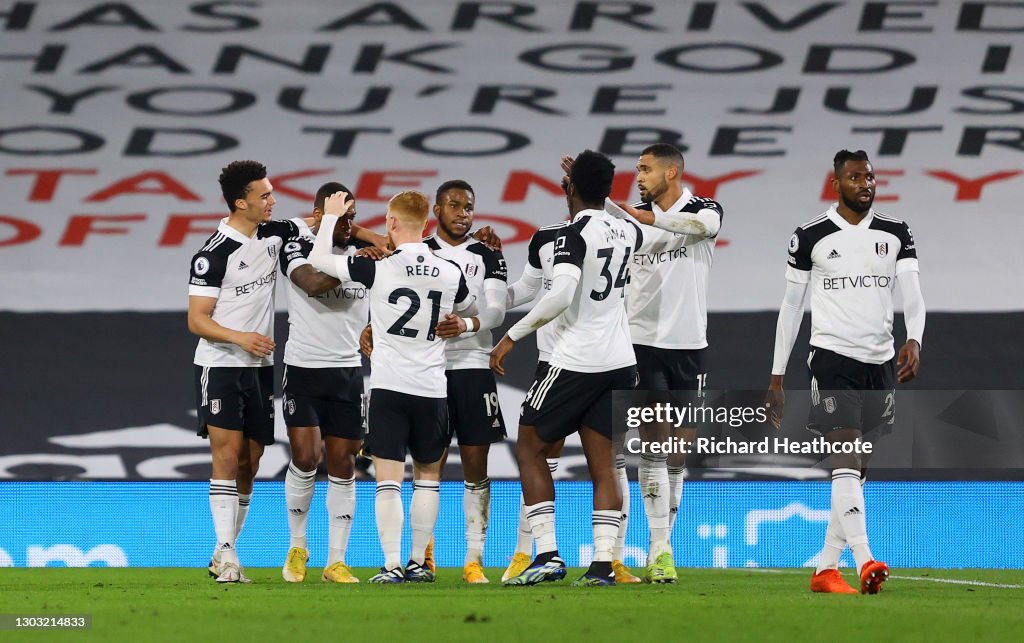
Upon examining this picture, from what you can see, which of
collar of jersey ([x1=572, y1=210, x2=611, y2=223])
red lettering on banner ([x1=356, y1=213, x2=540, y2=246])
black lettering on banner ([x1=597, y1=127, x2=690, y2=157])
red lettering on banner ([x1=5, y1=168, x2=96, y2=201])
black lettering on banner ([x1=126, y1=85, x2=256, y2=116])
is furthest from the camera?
black lettering on banner ([x1=126, y1=85, x2=256, y2=116])

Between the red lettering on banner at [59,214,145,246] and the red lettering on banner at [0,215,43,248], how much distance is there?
278 mm

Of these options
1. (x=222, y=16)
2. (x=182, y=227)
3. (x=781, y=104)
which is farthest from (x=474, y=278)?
(x=222, y=16)

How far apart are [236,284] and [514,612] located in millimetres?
2592

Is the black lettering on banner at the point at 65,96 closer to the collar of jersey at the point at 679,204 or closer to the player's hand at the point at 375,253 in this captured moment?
the player's hand at the point at 375,253

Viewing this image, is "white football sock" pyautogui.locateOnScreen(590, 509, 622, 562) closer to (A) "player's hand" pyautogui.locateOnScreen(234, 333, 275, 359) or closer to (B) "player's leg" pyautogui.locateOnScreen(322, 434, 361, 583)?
(B) "player's leg" pyautogui.locateOnScreen(322, 434, 361, 583)

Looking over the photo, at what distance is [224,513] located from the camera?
6.41 m

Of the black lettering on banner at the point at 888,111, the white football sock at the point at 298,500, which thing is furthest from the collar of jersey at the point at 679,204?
the black lettering on banner at the point at 888,111

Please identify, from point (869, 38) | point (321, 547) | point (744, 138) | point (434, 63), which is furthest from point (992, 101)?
point (321, 547)

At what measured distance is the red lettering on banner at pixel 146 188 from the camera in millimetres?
12875

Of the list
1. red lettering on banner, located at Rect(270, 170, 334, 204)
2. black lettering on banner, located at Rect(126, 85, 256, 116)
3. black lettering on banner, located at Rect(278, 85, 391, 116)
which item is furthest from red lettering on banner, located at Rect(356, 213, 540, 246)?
black lettering on banner, located at Rect(126, 85, 256, 116)

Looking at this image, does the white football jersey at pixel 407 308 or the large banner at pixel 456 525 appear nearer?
the white football jersey at pixel 407 308

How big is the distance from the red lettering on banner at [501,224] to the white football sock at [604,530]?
6614 mm

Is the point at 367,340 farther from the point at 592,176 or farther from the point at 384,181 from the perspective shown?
the point at 384,181

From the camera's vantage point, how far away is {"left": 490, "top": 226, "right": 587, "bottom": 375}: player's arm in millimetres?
5727
